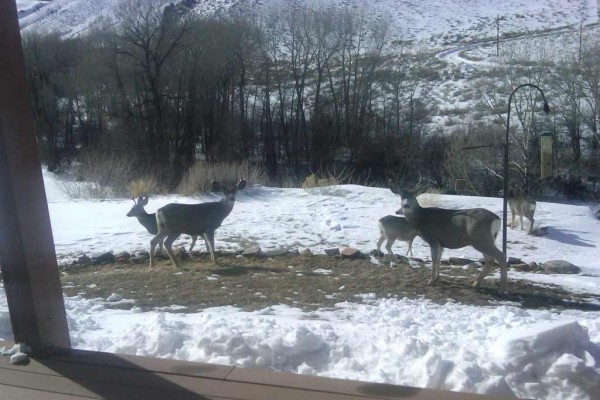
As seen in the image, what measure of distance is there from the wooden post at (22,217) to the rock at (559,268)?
27.6ft

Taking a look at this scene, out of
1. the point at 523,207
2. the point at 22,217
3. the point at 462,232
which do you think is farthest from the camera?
the point at 523,207

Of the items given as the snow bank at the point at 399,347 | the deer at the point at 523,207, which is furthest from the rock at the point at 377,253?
the deer at the point at 523,207

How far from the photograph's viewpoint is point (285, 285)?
316 inches

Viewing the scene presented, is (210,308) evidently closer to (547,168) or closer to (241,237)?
(241,237)

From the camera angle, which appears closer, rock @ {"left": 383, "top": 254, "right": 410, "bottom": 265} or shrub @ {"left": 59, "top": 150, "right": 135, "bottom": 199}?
rock @ {"left": 383, "top": 254, "right": 410, "bottom": 265}

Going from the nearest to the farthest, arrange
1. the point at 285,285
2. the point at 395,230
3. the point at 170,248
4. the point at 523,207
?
the point at 285,285 → the point at 170,248 → the point at 395,230 → the point at 523,207

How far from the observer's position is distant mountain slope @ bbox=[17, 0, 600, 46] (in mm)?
42500

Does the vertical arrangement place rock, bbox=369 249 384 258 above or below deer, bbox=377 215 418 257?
below

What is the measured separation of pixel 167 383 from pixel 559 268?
8.55 metres

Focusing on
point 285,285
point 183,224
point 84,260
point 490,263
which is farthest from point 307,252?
point 84,260

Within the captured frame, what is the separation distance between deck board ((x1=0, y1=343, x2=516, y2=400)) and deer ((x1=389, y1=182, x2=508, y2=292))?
4.99 m

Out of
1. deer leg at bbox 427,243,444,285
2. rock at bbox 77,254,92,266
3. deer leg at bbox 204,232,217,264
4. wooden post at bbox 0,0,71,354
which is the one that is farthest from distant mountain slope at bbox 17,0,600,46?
wooden post at bbox 0,0,71,354

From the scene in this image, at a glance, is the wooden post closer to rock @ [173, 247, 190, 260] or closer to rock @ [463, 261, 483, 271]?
rock @ [173, 247, 190, 260]

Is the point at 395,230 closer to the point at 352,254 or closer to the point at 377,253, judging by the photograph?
the point at 377,253
